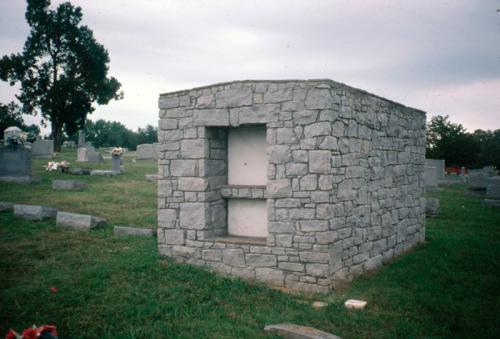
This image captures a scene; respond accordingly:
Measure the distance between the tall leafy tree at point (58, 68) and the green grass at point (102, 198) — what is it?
14.9 m

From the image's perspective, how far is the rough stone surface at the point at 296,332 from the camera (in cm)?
406

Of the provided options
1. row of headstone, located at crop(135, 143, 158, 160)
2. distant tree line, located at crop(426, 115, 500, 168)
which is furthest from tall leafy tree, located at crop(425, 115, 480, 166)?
row of headstone, located at crop(135, 143, 158, 160)

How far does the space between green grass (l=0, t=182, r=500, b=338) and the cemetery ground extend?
0.05 feet

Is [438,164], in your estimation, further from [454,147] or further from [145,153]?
[145,153]

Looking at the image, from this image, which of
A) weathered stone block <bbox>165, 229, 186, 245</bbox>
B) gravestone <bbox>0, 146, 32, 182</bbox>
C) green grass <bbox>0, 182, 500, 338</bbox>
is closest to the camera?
green grass <bbox>0, 182, 500, 338</bbox>

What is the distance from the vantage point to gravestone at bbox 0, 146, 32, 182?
46.6 feet

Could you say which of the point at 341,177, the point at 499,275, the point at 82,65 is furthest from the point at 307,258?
the point at 82,65

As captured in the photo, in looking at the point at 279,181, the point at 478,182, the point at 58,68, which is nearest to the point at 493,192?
the point at 478,182

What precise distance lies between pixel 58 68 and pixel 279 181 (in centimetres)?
2887

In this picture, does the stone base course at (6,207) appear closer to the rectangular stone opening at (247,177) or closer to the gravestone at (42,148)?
the rectangular stone opening at (247,177)

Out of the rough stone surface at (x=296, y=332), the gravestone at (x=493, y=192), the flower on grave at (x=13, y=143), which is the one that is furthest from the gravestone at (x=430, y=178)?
the flower on grave at (x=13, y=143)

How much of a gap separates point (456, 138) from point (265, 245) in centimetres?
3091

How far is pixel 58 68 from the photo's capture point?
2964cm

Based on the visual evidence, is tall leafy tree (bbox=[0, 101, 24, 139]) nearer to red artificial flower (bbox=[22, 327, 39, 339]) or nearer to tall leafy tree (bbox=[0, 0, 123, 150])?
tall leafy tree (bbox=[0, 0, 123, 150])
